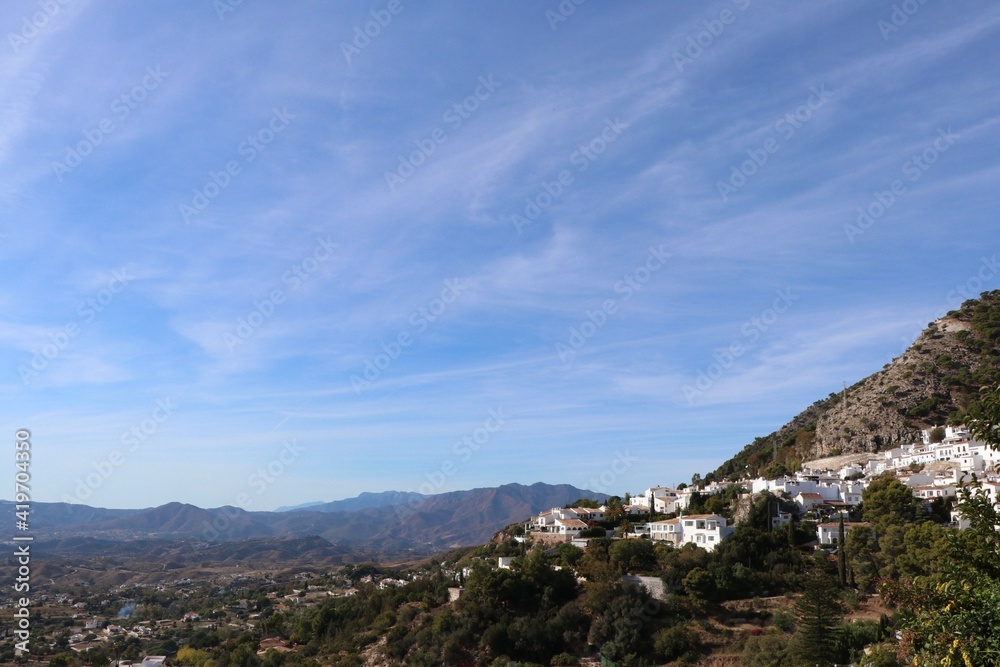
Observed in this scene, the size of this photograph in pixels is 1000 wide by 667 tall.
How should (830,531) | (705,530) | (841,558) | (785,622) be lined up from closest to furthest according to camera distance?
(785,622) → (841,558) → (830,531) → (705,530)

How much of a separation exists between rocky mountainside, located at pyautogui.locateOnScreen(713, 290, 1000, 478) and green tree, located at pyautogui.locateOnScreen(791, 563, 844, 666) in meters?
31.5

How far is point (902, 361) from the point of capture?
225 feet

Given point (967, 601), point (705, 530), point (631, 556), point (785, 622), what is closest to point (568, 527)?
point (631, 556)

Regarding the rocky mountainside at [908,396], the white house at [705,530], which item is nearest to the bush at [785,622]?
the white house at [705,530]

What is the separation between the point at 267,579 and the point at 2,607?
160 feet

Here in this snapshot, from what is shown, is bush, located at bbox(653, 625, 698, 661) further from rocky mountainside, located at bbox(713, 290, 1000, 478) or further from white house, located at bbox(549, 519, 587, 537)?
rocky mountainside, located at bbox(713, 290, 1000, 478)

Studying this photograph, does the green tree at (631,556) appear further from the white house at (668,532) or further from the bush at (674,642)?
the bush at (674,642)

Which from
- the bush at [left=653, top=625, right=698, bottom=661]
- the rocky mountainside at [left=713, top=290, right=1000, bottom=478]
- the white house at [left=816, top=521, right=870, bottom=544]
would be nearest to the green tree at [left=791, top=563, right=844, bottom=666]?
the bush at [left=653, top=625, right=698, bottom=661]

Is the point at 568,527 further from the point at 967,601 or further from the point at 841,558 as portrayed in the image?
the point at 967,601

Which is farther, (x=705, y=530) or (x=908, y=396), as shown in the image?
(x=908, y=396)

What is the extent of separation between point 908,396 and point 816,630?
4601 centimetres

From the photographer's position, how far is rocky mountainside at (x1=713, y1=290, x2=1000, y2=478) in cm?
5831

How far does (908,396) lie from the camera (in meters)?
60.7

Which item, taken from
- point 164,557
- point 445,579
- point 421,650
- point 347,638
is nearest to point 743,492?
point 445,579
